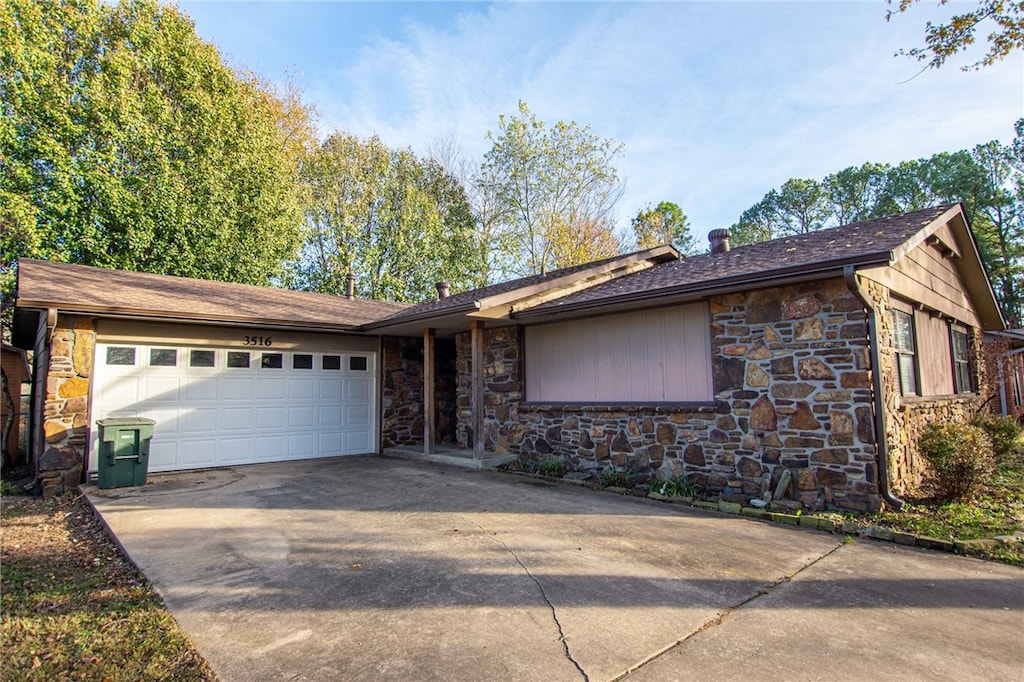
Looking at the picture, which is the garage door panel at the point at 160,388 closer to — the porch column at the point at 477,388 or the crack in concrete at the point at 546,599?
the porch column at the point at 477,388

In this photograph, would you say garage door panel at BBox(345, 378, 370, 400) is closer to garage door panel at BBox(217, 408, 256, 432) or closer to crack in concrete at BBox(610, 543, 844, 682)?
garage door panel at BBox(217, 408, 256, 432)

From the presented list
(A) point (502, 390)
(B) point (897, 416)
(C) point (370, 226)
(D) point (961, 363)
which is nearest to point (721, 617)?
(B) point (897, 416)

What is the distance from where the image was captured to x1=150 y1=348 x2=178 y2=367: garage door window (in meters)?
8.73

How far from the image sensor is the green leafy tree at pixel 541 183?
22.5m

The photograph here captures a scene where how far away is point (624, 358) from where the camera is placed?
7.98 metres

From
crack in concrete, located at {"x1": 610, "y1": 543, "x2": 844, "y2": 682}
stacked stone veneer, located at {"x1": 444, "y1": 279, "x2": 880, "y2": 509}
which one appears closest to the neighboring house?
stacked stone veneer, located at {"x1": 444, "y1": 279, "x2": 880, "y2": 509}

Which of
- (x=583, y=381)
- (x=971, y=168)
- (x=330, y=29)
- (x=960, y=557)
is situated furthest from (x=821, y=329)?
(x=971, y=168)

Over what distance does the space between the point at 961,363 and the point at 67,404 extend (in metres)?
15.5

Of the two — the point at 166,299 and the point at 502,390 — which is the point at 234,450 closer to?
the point at 166,299

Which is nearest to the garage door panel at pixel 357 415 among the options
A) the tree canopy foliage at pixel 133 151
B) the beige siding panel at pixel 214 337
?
the beige siding panel at pixel 214 337

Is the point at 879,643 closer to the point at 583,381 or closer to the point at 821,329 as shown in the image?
the point at 821,329

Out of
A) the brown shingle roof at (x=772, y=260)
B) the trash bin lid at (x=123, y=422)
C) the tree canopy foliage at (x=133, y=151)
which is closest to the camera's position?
the brown shingle roof at (x=772, y=260)

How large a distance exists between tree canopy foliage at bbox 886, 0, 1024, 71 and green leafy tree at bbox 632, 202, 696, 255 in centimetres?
1848

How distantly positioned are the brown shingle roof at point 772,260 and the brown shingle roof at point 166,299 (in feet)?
15.8
